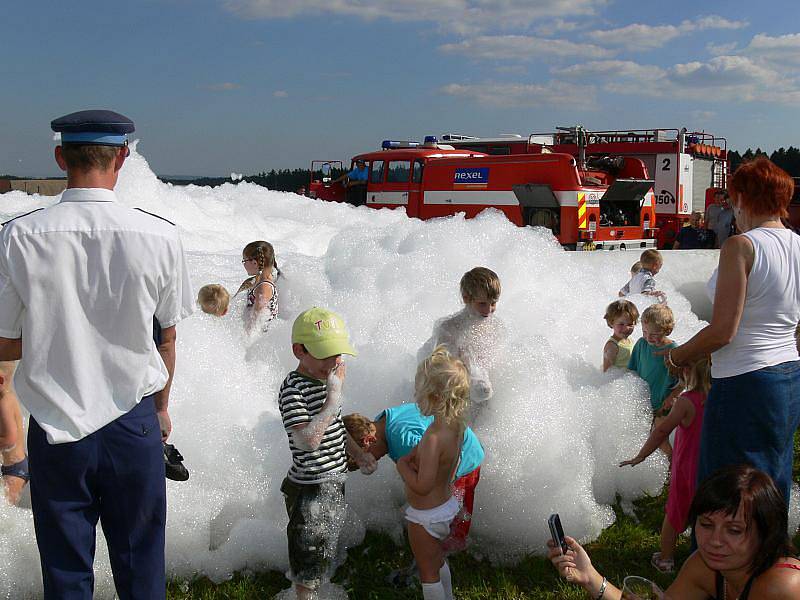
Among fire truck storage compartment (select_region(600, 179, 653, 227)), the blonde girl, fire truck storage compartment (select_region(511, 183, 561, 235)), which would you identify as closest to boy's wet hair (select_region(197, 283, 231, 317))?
the blonde girl

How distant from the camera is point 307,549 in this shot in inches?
116

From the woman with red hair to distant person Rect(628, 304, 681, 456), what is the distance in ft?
4.58

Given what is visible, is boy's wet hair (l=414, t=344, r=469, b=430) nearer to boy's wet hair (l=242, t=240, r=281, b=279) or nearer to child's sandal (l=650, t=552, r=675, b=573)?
child's sandal (l=650, t=552, r=675, b=573)

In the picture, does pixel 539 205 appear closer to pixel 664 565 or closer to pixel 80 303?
pixel 664 565

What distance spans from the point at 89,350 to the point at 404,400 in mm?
2321

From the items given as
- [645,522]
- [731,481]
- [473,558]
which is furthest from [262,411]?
[731,481]

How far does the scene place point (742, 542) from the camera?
1900mm

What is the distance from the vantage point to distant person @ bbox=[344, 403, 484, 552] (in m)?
3.23

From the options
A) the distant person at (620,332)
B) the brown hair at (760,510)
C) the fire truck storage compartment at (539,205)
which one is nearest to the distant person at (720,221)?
the fire truck storage compartment at (539,205)

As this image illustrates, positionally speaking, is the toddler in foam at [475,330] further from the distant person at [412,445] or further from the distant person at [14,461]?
the distant person at [14,461]

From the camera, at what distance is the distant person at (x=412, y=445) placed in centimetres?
323

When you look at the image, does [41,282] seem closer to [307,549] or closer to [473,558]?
[307,549]

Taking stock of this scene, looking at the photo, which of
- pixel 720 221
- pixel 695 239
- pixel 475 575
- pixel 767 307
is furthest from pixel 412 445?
pixel 720 221

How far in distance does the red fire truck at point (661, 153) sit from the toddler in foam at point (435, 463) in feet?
42.7
